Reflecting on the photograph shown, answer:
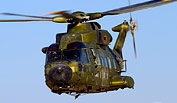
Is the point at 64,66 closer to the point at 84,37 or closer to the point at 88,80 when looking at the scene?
the point at 88,80

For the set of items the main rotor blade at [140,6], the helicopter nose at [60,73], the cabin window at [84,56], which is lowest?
the helicopter nose at [60,73]

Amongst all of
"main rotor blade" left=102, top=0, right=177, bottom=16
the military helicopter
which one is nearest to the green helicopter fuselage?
the military helicopter

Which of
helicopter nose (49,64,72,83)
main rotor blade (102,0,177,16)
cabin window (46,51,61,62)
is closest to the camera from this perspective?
helicopter nose (49,64,72,83)

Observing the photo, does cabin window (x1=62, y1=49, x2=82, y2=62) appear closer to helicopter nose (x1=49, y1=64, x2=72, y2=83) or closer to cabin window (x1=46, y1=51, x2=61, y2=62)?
cabin window (x1=46, y1=51, x2=61, y2=62)

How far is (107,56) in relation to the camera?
23.5m

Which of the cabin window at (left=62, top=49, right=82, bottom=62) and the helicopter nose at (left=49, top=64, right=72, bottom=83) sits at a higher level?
the cabin window at (left=62, top=49, right=82, bottom=62)

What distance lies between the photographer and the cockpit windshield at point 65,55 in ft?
67.7

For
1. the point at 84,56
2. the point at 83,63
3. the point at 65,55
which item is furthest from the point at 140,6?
the point at 65,55

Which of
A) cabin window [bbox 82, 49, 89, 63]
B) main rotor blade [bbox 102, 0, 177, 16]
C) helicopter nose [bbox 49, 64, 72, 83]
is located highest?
main rotor blade [bbox 102, 0, 177, 16]

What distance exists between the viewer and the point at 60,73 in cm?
1962

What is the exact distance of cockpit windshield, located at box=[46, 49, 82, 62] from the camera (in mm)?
20625

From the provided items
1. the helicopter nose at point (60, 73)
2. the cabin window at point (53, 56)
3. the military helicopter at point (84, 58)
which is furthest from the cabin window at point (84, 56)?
the helicopter nose at point (60, 73)

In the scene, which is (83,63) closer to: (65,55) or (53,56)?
(65,55)

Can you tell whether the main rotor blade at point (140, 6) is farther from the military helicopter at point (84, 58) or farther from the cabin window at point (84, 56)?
the cabin window at point (84, 56)
